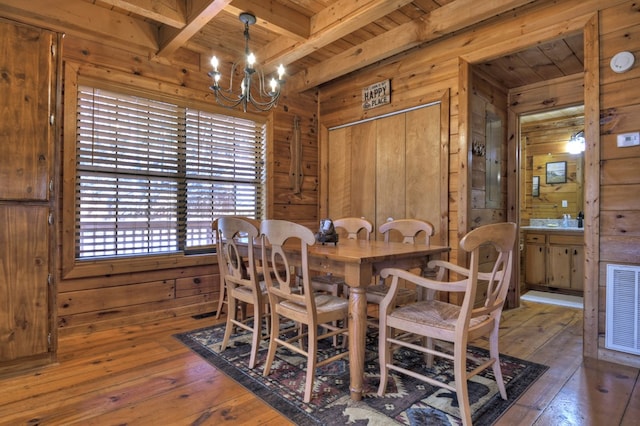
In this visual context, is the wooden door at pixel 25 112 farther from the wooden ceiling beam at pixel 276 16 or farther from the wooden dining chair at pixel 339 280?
the wooden dining chair at pixel 339 280

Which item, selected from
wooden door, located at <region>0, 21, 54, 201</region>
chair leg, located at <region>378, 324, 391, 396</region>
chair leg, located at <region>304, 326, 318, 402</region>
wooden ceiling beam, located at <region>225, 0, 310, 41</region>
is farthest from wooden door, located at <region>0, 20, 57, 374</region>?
chair leg, located at <region>378, 324, 391, 396</region>

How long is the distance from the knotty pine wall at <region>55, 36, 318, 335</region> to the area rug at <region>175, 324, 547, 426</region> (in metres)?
0.95

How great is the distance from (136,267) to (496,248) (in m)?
2.96

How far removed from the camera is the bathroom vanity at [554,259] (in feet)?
14.6

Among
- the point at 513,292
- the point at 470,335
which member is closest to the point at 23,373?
the point at 470,335

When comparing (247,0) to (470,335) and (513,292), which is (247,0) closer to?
(470,335)

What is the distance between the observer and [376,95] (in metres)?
3.92

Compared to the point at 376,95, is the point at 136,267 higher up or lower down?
lower down

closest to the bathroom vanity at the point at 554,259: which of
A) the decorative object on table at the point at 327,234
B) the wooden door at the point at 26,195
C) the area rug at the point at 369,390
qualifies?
the area rug at the point at 369,390

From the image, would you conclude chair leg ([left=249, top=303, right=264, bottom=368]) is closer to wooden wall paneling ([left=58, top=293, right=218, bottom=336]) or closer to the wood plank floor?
the wood plank floor

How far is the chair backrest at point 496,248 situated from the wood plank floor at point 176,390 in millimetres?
543

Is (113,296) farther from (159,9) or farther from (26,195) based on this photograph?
(159,9)

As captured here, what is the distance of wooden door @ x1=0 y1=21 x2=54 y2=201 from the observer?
214 cm

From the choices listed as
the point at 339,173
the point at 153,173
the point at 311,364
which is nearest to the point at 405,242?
the point at 311,364
